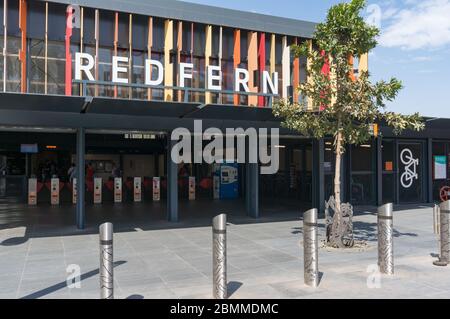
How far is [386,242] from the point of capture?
7.27 m

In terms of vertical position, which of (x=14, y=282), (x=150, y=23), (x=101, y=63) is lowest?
(x=14, y=282)

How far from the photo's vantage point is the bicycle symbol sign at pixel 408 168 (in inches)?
712

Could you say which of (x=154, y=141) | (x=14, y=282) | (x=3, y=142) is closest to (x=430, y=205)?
(x=154, y=141)

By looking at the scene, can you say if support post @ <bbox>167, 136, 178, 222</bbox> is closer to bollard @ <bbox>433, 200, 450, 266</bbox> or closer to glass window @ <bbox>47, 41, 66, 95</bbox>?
glass window @ <bbox>47, 41, 66, 95</bbox>

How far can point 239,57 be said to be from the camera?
16.6m

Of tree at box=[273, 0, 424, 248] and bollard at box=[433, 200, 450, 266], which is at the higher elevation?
tree at box=[273, 0, 424, 248]

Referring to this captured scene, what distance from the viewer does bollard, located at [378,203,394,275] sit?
726 cm

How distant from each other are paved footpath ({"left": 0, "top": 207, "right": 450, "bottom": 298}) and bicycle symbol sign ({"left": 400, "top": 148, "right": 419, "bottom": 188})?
253 inches

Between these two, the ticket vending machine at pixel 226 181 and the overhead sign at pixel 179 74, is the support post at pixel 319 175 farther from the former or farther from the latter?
the ticket vending machine at pixel 226 181

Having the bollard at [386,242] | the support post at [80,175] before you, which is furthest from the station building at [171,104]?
the bollard at [386,242]

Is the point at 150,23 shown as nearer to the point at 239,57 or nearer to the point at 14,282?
the point at 239,57

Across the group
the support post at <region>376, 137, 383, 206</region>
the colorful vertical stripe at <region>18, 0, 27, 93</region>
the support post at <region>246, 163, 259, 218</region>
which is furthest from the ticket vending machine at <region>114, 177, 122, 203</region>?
the support post at <region>376, 137, 383, 206</region>

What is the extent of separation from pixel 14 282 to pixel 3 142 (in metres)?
15.9

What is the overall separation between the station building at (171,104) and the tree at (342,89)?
5.64ft
